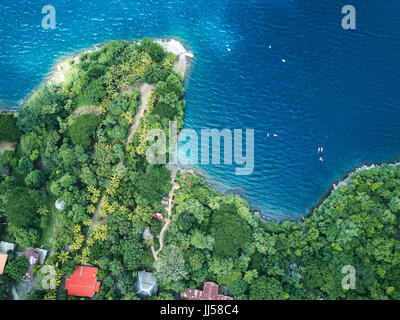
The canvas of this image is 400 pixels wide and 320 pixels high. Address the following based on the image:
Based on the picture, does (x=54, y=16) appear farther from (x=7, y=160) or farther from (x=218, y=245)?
(x=218, y=245)

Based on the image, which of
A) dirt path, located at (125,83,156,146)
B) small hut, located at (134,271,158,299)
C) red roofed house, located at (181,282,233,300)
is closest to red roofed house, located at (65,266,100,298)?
small hut, located at (134,271,158,299)

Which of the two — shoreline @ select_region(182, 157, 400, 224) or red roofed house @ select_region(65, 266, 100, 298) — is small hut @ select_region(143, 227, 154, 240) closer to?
red roofed house @ select_region(65, 266, 100, 298)

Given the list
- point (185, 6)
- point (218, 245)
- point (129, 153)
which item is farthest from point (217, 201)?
point (185, 6)

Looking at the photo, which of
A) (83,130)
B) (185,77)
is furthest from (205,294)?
(185,77)
